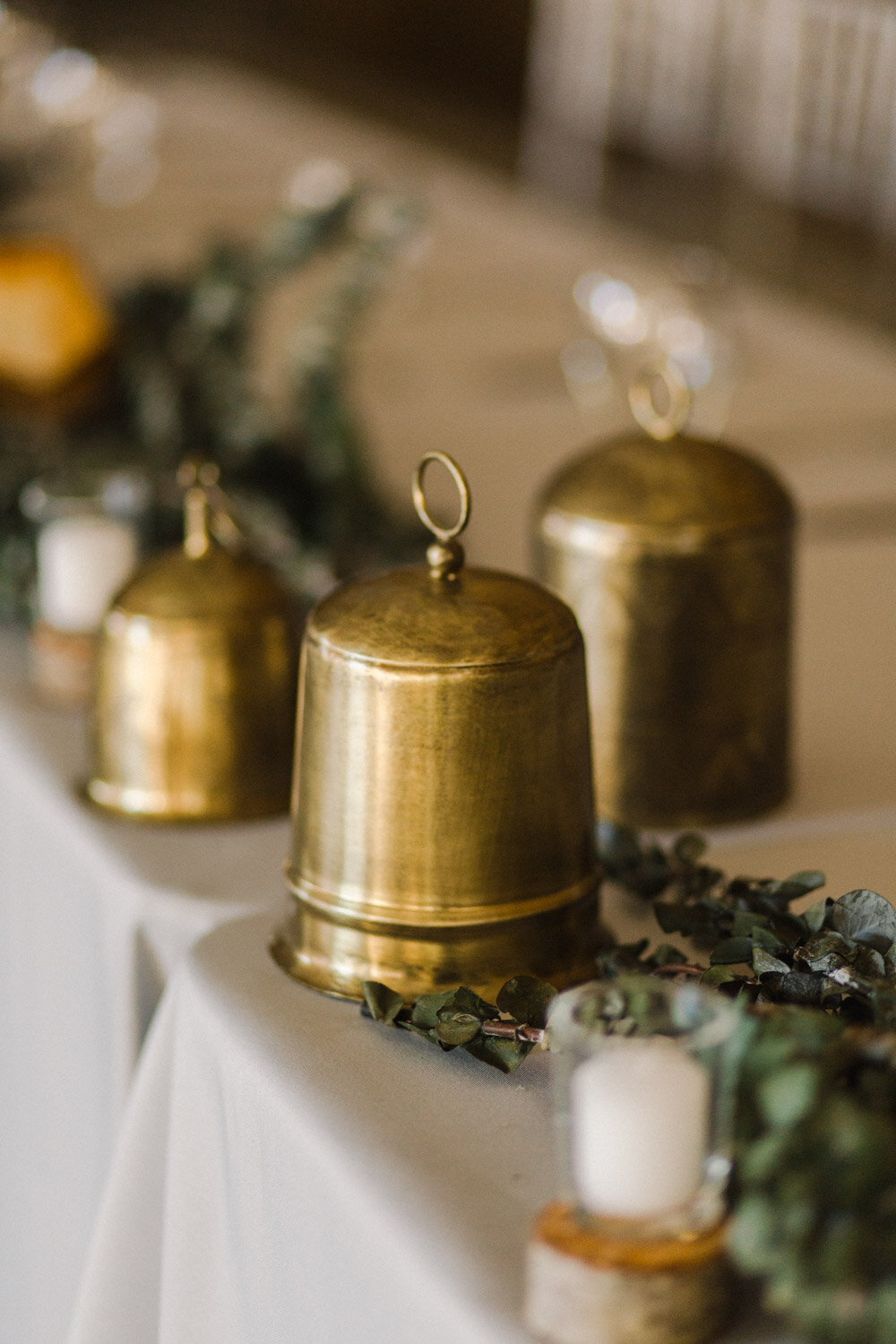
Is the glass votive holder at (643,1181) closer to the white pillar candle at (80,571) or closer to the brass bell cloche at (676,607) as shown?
the brass bell cloche at (676,607)

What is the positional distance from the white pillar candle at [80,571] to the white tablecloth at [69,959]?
3.8 inches

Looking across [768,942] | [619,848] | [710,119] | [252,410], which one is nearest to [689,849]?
[619,848]

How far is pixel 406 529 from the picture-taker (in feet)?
4.68

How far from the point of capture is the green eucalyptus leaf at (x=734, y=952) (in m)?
0.73

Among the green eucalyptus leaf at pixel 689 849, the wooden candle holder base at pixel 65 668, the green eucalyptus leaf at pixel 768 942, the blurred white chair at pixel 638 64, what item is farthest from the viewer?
the blurred white chair at pixel 638 64

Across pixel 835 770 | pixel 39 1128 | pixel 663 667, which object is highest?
pixel 663 667

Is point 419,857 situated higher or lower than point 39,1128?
higher

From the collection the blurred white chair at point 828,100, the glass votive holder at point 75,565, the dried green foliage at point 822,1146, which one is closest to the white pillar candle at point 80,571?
the glass votive holder at point 75,565

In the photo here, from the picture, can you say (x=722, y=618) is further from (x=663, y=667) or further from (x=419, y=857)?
(x=419, y=857)

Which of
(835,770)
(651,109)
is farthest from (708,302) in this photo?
(651,109)

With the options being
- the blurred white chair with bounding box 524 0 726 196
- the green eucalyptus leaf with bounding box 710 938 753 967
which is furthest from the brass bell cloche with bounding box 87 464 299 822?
the blurred white chair with bounding box 524 0 726 196

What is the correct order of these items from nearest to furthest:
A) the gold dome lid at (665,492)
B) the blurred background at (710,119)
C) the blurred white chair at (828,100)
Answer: the gold dome lid at (665,492)
the blurred white chair at (828,100)
the blurred background at (710,119)

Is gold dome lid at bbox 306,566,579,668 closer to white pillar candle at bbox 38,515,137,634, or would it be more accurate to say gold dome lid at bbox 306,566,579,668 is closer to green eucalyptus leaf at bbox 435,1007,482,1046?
green eucalyptus leaf at bbox 435,1007,482,1046

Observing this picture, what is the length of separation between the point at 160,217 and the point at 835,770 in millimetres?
2090
